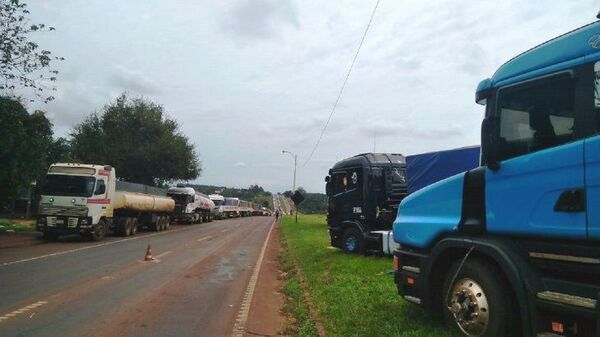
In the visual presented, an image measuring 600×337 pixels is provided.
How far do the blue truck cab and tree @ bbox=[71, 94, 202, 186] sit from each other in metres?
41.6

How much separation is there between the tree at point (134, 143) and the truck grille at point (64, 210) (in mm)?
22818

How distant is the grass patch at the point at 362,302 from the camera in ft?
21.0

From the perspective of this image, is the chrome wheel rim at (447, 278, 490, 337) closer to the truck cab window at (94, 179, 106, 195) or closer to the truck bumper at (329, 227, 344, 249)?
the truck bumper at (329, 227, 344, 249)

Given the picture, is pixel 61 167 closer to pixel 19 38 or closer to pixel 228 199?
pixel 19 38

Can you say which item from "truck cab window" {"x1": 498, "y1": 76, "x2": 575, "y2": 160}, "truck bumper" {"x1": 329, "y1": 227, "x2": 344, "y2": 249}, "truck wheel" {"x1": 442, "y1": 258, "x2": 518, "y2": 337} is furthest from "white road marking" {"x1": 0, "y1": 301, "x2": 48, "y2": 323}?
"truck bumper" {"x1": 329, "y1": 227, "x2": 344, "y2": 249}

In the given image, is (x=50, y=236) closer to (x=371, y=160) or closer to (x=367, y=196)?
(x=367, y=196)

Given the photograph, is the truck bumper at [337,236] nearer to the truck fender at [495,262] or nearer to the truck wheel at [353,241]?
the truck wheel at [353,241]

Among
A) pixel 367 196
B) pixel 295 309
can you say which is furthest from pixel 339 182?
pixel 295 309

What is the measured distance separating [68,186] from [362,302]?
1721 cm

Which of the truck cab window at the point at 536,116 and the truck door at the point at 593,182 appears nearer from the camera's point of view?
the truck door at the point at 593,182

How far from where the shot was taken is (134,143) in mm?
45719

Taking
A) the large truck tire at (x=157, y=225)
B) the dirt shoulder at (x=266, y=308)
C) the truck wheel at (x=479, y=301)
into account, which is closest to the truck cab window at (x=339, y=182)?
the dirt shoulder at (x=266, y=308)

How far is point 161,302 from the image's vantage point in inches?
339

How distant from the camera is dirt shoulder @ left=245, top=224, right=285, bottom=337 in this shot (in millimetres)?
7031
